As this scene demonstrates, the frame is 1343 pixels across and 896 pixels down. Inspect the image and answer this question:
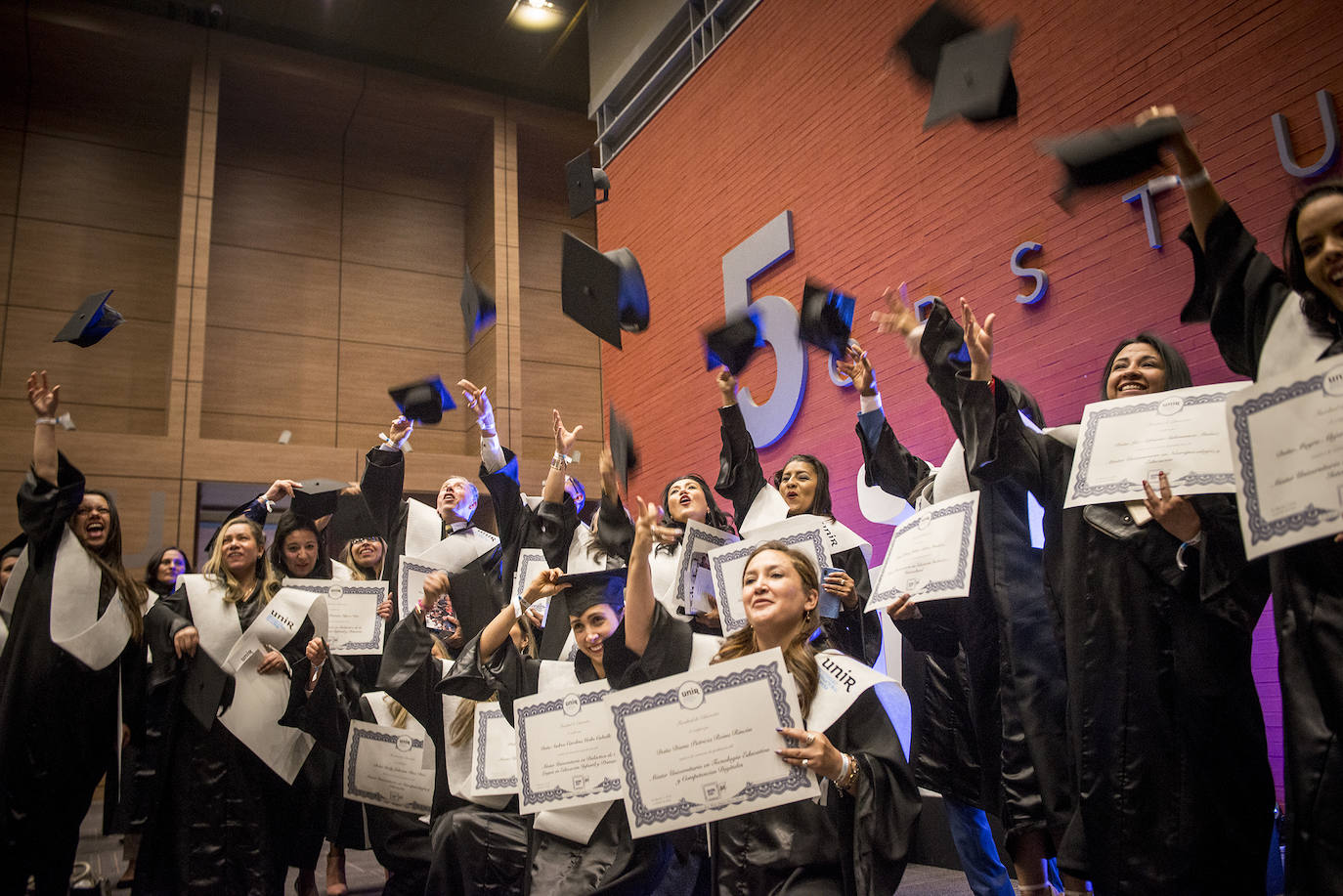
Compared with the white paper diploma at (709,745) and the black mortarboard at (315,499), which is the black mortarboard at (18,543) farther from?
the white paper diploma at (709,745)

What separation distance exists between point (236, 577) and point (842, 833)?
2777mm

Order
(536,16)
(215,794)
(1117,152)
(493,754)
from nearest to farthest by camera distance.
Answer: (1117,152) → (493,754) → (215,794) → (536,16)

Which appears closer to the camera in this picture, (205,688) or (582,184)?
(205,688)

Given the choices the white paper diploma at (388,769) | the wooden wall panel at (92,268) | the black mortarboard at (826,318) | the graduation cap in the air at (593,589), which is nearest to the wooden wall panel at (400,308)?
the wooden wall panel at (92,268)

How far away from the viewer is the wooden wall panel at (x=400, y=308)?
1050cm

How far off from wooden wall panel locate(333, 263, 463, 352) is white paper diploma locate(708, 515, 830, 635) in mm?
7826

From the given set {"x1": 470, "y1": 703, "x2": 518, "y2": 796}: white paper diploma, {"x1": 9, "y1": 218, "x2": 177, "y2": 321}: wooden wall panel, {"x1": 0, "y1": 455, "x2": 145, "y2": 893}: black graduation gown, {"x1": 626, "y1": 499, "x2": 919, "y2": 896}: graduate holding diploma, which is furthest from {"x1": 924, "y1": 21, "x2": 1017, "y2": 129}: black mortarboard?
{"x1": 9, "y1": 218, "x2": 177, "y2": 321}: wooden wall panel

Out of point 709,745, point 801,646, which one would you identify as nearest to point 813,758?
point 709,745

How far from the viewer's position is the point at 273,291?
10141mm

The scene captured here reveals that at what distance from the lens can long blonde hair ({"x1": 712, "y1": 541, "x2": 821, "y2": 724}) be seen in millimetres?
2482

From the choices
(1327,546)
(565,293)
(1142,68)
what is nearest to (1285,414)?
(1327,546)

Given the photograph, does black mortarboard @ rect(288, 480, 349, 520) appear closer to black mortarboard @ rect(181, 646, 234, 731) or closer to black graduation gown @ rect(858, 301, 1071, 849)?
black mortarboard @ rect(181, 646, 234, 731)

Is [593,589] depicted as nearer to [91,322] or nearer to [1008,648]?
[1008,648]

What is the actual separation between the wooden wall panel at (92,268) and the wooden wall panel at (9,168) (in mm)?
181
